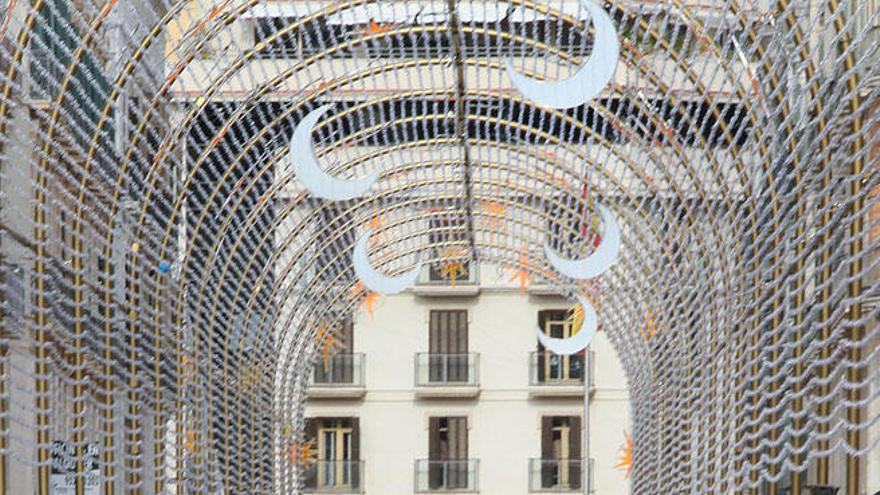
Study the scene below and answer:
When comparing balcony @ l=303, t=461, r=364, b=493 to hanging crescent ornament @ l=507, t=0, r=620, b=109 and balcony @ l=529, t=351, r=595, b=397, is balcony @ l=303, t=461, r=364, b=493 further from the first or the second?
hanging crescent ornament @ l=507, t=0, r=620, b=109

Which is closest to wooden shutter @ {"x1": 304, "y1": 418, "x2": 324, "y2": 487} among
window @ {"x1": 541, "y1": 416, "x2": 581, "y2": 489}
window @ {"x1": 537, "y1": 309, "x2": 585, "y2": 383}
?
window @ {"x1": 541, "y1": 416, "x2": 581, "y2": 489}

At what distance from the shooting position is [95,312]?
13.8 meters

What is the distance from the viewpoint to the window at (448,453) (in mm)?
46844

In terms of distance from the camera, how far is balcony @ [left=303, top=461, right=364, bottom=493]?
4703 cm

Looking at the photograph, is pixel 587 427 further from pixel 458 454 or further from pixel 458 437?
pixel 458 454

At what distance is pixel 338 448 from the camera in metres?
47.0

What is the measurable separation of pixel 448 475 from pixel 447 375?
92.7 inches

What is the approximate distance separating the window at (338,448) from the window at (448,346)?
2.28 meters

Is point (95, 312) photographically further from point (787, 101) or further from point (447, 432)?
point (447, 432)

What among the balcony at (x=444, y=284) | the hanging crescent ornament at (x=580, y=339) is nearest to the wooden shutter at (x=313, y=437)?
the balcony at (x=444, y=284)

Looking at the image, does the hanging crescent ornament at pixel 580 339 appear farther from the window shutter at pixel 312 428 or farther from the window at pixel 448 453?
the window shutter at pixel 312 428

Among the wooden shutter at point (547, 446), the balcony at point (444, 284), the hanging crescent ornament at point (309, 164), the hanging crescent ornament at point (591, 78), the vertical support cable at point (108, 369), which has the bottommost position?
the wooden shutter at point (547, 446)

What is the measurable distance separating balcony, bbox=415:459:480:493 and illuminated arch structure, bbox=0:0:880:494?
80.0ft

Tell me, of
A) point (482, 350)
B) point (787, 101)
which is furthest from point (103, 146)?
point (482, 350)
